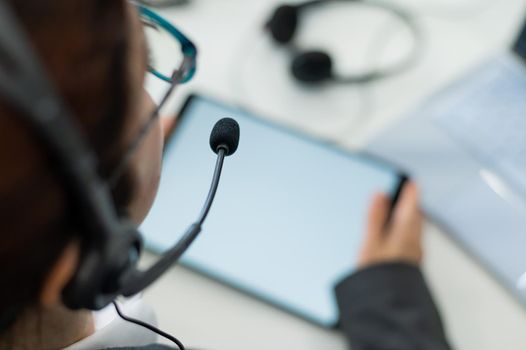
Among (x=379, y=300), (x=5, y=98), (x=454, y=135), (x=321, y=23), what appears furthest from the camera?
(x=321, y=23)

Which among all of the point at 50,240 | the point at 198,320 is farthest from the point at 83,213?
the point at 198,320

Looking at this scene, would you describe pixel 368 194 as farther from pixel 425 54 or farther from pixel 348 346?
pixel 425 54

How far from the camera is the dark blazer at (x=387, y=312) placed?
2.09 ft

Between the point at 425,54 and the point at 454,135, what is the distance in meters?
0.14

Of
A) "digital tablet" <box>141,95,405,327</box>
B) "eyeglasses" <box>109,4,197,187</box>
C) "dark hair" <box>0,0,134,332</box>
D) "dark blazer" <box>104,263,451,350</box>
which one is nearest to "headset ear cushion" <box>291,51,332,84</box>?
"digital tablet" <box>141,95,405,327</box>

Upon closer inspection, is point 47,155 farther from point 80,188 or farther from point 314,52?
point 314,52

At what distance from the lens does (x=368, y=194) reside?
72cm

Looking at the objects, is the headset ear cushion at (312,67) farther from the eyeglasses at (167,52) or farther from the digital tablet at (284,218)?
the eyeglasses at (167,52)

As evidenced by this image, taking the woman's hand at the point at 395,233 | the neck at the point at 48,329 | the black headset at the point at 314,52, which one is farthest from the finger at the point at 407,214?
the neck at the point at 48,329

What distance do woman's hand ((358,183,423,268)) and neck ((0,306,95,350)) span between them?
339mm

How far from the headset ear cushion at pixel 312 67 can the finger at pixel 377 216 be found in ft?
0.65

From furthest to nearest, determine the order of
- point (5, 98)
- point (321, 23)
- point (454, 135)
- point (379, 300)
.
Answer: point (321, 23) → point (454, 135) → point (379, 300) → point (5, 98)

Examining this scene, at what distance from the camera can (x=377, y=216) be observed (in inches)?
27.8

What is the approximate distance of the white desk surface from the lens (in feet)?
2.16
